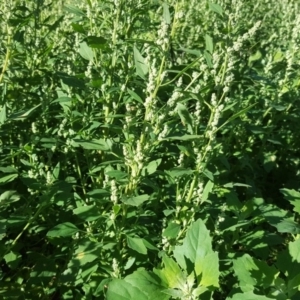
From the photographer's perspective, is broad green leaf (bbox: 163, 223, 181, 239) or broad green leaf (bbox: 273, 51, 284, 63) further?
broad green leaf (bbox: 273, 51, 284, 63)

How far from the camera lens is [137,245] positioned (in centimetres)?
204

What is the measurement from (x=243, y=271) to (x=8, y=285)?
145 centimetres

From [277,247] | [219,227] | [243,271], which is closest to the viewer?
[243,271]

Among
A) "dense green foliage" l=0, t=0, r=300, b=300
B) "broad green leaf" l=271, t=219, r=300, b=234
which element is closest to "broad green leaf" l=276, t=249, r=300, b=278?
"dense green foliage" l=0, t=0, r=300, b=300

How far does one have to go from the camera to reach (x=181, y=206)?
7.39 ft

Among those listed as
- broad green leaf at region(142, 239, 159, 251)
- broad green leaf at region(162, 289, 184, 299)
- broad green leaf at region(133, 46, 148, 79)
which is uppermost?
broad green leaf at region(133, 46, 148, 79)

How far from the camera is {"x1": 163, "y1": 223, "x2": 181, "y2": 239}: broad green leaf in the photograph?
80.9 inches

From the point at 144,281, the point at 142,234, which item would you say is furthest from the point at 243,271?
the point at 142,234

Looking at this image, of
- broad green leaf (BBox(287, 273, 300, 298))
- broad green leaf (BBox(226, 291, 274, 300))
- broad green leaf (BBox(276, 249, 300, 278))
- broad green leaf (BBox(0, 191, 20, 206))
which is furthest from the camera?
broad green leaf (BBox(0, 191, 20, 206))

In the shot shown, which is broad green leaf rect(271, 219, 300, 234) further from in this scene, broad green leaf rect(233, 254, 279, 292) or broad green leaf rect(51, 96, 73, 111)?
broad green leaf rect(51, 96, 73, 111)

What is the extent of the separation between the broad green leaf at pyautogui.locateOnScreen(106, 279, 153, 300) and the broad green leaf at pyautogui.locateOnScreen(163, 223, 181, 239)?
511 mm

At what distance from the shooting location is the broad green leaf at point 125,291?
1538 millimetres

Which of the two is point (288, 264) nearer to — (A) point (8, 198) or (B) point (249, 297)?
(B) point (249, 297)

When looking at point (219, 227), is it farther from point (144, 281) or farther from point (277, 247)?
point (277, 247)
